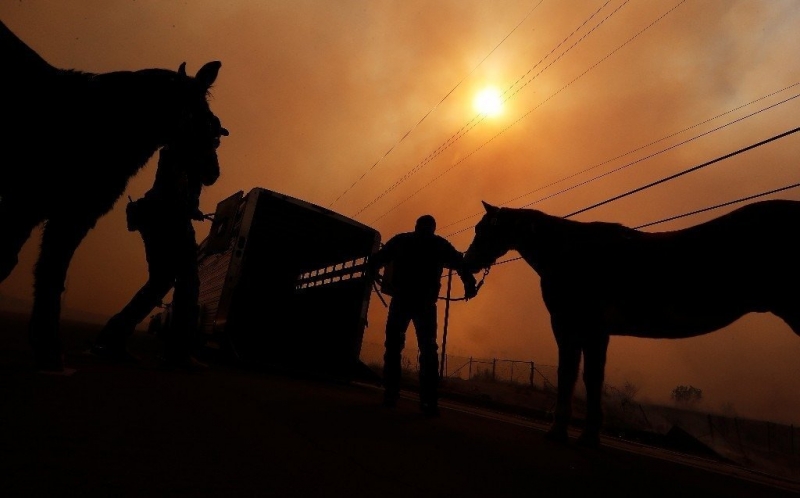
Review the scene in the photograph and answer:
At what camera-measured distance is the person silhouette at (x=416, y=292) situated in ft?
15.8

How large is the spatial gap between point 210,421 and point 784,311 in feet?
14.8

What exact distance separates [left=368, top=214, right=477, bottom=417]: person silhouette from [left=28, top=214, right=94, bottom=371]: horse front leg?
311 centimetres

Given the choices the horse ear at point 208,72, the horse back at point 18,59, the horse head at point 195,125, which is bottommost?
the horse back at point 18,59

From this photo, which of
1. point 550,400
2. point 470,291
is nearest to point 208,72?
point 470,291

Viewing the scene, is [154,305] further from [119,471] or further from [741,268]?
[741,268]

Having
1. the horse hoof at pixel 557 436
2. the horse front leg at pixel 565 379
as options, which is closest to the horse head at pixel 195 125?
the horse front leg at pixel 565 379

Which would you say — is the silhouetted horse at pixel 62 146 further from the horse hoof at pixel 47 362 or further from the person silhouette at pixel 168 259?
the person silhouette at pixel 168 259

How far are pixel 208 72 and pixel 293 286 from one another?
238 inches

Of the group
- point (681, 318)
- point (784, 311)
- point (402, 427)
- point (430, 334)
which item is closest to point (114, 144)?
point (402, 427)

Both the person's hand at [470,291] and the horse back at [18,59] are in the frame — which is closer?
the horse back at [18,59]

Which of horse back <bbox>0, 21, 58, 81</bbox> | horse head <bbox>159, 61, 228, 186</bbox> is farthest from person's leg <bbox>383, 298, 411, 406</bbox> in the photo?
horse back <bbox>0, 21, 58, 81</bbox>

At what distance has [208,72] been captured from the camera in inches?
140

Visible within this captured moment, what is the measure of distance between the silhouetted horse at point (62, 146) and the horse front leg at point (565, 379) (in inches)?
171

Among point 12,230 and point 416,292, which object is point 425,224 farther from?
point 12,230
